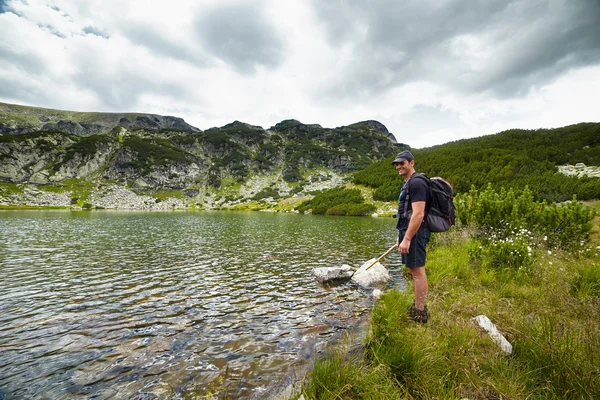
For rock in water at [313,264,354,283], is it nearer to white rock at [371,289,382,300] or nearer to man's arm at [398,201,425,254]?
white rock at [371,289,382,300]

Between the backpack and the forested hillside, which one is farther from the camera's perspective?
the forested hillside

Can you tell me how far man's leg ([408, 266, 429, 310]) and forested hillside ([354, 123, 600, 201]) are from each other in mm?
60835

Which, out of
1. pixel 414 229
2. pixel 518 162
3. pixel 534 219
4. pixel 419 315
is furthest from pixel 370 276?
pixel 518 162

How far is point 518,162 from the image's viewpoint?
82.5 metres

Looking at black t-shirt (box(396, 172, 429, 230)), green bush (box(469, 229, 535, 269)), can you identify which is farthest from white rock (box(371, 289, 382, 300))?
black t-shirt (box(396, 172, 429, 230))

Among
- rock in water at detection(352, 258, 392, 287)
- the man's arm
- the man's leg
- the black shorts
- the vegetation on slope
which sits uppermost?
the man's arm

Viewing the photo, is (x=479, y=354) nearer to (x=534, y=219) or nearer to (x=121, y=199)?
(x=534, y=219)

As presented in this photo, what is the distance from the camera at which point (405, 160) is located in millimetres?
6742

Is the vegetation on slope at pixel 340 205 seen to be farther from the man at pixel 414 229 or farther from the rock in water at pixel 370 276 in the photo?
the man at pixel 414 229

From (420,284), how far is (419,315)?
867mm

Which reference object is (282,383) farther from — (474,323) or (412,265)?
(474,323)

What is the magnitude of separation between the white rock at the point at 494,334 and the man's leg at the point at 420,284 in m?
1.20

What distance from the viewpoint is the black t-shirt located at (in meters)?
6.27

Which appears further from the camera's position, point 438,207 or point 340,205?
point 340,205
